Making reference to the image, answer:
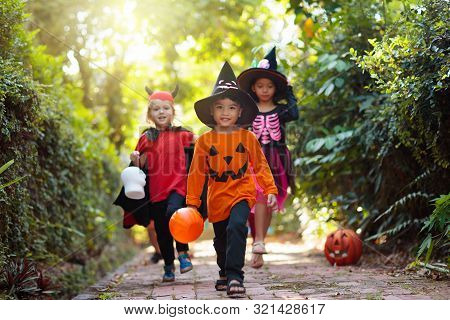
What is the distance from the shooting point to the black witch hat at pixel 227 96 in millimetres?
4699

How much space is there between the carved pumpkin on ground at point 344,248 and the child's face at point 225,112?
2426mm

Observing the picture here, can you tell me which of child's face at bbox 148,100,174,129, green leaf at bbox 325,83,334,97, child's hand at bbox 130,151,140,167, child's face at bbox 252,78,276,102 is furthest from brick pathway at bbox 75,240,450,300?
green leaf at bbox 325,83,334,97

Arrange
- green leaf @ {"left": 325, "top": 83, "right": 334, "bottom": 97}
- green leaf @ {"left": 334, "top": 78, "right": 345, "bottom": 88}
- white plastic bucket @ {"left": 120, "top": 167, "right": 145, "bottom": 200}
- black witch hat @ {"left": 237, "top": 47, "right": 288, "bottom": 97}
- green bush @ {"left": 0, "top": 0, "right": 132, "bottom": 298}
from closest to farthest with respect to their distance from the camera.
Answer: green bush @ {"left": 0, "top": 0, "right": 132, "bottom": 298} → white plastic bucket @ {"left": 120, "top": 167, "right": 145, "bottom": 200} → black witch hat @ {"left": 237, "top": 47, "right": 288, "bottom": 97} → green leaf @ {"left": 325, "top": 83, "right": 334, "bottom": 97} → green leaf @ {"left": 334, "top": 78, "right": 345, "bottom": 88}

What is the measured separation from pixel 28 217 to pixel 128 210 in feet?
3.17

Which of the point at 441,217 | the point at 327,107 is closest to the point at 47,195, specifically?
the point at 327,107

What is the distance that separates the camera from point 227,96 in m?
4.71

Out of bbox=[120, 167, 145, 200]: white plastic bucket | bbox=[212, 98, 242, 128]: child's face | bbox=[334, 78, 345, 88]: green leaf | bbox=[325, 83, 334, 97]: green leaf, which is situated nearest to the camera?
bbox=[212, 98, 242, 128]: child's face

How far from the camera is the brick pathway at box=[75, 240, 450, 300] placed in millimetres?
4254

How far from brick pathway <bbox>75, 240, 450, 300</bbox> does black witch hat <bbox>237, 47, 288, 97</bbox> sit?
6.41 ft

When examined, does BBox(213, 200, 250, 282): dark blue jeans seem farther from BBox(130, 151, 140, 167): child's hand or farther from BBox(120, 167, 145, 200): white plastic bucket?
BBox(130, 151, 140, 167): child's hand

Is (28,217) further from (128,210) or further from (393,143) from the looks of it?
(393,143)

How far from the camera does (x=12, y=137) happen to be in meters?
4.95

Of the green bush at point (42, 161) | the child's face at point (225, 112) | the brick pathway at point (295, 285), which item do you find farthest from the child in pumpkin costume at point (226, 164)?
the green bush at point (42, 161)

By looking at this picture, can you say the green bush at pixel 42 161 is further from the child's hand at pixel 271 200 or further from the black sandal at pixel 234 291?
the child's hand at pixel 271 200
